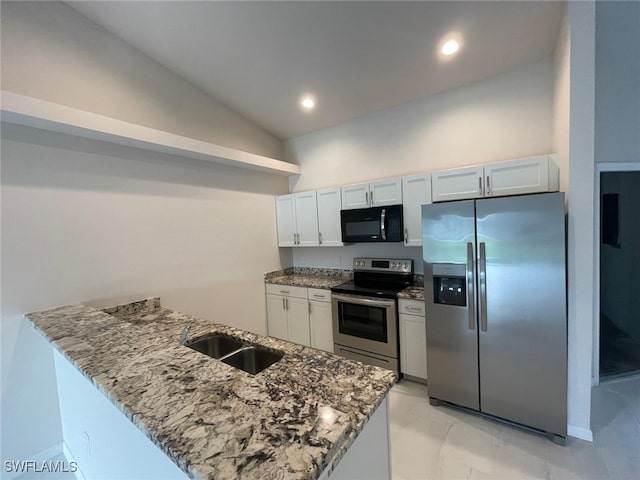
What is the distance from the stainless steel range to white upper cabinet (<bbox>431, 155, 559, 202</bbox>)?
3.11 ft

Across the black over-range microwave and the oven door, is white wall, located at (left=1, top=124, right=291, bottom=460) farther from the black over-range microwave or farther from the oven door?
the black over-range microwave

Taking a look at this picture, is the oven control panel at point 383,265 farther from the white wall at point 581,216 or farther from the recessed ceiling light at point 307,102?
the recessed ceiling light at point 307,102

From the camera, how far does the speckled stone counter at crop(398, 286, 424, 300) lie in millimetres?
2594

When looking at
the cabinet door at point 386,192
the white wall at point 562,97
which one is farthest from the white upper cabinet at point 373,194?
the white wall at point 562,97

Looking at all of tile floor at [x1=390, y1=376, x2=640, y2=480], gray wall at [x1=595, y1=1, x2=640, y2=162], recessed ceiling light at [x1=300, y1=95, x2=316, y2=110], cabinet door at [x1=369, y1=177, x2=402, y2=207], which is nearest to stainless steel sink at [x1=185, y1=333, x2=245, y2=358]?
tile floor at [x1=390, y1=376, x2=640, y2=480]

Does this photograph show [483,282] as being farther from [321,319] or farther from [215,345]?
[215,345]

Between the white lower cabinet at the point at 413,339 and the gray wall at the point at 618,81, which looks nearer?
the gray wall at the point at 618,81

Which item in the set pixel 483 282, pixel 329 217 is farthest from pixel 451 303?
pixel 329 217

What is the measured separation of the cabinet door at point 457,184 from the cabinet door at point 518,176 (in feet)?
0.23

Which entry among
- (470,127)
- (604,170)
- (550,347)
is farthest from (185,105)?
(604,170)

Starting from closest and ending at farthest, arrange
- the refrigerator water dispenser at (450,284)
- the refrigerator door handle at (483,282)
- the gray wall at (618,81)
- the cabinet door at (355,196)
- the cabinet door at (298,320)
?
the refrigerator door handle at (483,282) < the refrigerator water dispenser at (450,284) < the gray wall at (618,81) < the cabinet door at (355,196) < the cabinet door at (298,320)

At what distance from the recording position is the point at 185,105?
289 centimetres

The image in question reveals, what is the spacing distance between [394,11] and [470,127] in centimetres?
144

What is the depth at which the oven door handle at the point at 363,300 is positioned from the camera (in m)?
2.72
